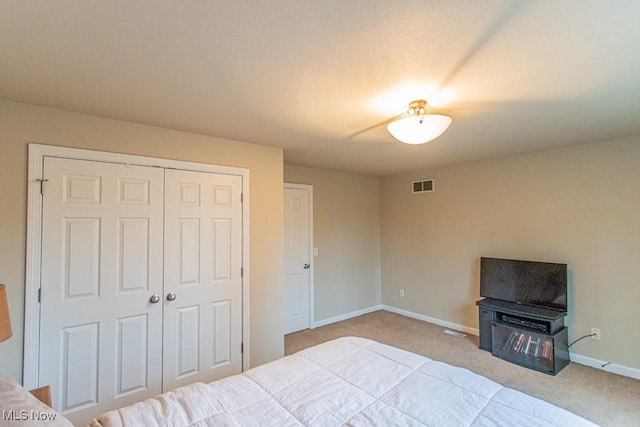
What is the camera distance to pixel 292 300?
429cm

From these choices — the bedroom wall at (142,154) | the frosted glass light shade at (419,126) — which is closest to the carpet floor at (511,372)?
the bedroom wall at (142,154)

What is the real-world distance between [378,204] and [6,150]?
4604 mm

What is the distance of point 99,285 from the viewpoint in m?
2.30

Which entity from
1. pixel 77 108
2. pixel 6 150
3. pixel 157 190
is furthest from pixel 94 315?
pixel 77 108

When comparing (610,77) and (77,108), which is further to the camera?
(77,108)

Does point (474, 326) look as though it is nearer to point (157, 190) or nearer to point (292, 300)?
point (292, 300)

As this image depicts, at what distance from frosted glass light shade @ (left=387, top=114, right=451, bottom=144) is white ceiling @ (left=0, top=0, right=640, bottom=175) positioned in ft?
0.56

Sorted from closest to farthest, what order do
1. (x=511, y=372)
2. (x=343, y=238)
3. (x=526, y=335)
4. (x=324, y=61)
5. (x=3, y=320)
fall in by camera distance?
(x=3, y=320) < (x=324, y=61) < (x=511, y=372) < (x=526, y=335) < (x=343, y=238)

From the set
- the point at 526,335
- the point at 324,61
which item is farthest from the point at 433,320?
the point at 324,61

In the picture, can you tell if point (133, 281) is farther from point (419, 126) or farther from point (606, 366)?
point (606, 366)

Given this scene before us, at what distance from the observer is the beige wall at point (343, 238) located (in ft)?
15.0

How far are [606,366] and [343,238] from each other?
3298 millimetres

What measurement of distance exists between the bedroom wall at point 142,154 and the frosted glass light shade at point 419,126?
1630mm

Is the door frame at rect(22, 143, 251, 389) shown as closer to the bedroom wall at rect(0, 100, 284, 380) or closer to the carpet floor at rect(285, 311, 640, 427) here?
the bedroom wall at rect(0, 100, 284, 380)
